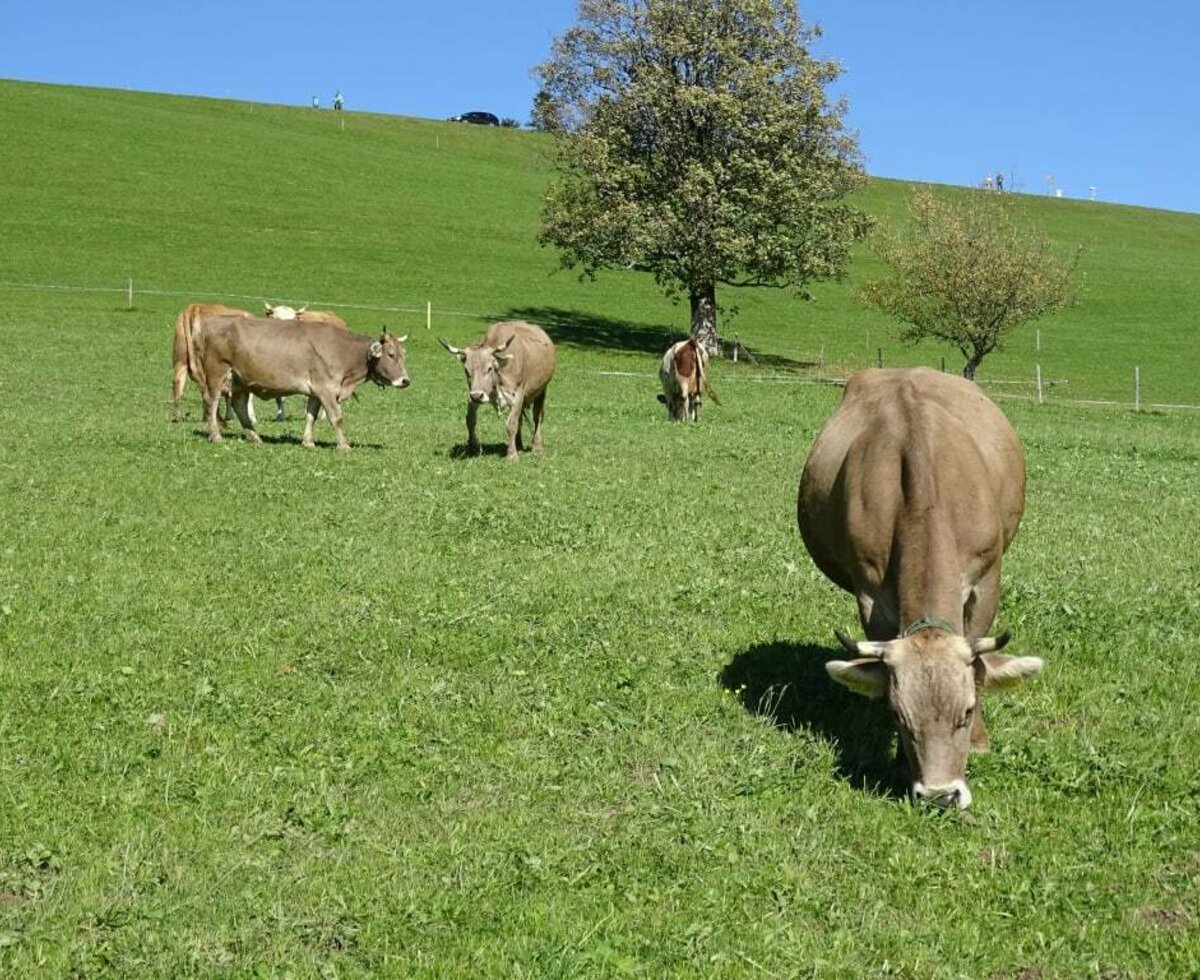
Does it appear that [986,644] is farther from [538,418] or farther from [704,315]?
[704,315]

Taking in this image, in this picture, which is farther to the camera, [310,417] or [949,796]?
[310,417]

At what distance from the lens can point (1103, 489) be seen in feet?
65.1

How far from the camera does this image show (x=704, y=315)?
167 feet

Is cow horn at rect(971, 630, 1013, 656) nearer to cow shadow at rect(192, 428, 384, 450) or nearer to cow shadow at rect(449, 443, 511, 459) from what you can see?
cow shadow at rect(449, 443, 511, 459)

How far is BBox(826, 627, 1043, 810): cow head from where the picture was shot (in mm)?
6723

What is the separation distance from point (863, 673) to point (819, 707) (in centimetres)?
172

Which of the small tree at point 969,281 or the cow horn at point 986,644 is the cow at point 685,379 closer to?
the small tree at point 969,281

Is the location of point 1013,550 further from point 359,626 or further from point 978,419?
point 359,626

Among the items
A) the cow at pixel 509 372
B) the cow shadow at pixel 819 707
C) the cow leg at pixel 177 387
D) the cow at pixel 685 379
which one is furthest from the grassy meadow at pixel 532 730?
the cow at pixel 685 379

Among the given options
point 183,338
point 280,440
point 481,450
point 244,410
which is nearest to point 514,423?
point 481,450

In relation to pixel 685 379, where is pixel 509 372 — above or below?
above

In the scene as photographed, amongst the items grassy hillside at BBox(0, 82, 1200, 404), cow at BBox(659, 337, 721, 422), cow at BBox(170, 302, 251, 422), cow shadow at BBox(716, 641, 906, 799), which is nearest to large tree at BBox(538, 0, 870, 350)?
grassy hillside at BBox(0, 82, 1200, 404)

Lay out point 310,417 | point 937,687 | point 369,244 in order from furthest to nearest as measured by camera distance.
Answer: point 369,244, point 310,417, point 937,687

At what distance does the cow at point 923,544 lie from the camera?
267 inches
